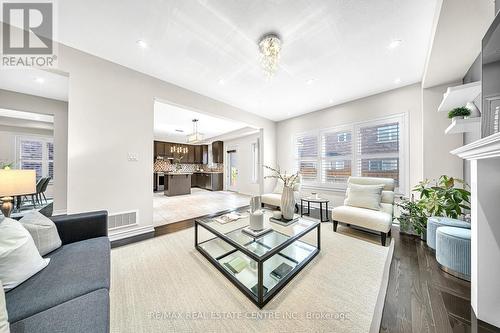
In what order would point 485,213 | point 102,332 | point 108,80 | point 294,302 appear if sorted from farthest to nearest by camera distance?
point 108,80, point 294,302, point 485,213, point 102,332

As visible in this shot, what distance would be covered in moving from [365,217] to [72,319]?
3.01 metres

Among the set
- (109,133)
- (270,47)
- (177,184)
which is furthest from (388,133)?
(177,184)

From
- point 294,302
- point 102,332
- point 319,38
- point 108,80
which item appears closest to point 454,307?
point 294,302

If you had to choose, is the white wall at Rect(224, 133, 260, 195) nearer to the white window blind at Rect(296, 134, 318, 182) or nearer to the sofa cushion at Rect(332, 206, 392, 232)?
the white window blind at Rect(296, 134, 318, 182)

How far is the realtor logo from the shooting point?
1.69 m

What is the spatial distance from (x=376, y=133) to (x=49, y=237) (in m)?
5.00

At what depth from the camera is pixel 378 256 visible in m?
2.07

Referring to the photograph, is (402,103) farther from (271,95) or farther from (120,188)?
(120,188)

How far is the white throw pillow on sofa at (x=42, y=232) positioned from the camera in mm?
1253

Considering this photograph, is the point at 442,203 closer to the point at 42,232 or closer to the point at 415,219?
the point at 415,219

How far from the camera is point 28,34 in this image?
197cm

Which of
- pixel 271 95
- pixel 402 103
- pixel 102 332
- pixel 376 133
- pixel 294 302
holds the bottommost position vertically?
pixel 294 302

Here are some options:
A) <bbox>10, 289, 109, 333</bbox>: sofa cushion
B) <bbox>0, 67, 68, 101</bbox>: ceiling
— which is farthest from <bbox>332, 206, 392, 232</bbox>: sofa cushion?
<bbox>0, 67, 68, 101</bbox>: ceiling

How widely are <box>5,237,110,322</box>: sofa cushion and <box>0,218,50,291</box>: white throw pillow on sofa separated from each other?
4cm
